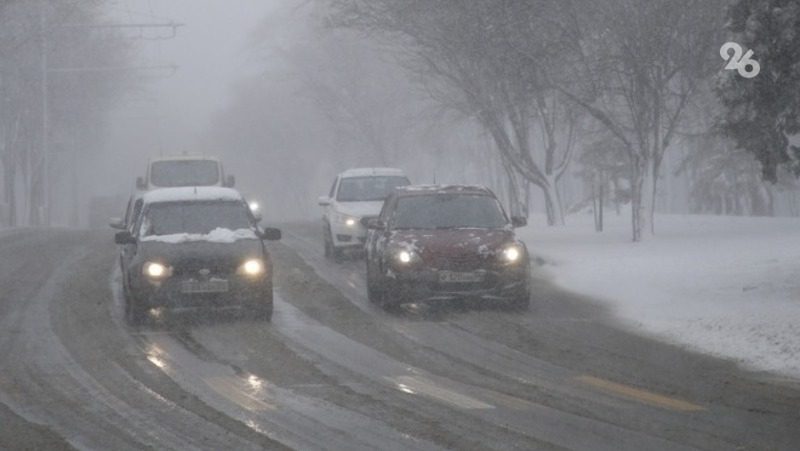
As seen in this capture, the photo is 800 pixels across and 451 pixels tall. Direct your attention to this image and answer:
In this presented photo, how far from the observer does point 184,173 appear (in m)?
33.4

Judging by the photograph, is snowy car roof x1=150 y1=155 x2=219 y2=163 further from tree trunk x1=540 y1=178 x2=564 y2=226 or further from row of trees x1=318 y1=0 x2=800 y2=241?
tree trunk x1=540 y1=178 x2=564 y2=226

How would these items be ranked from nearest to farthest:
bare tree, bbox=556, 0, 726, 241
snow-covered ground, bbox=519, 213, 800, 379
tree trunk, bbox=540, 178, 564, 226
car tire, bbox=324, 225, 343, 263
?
1. snow-covered ground, bbox=519, 213, 800, 379
2. bare tree, bbox=556, 0, 726, 241
3. car tire, bbox=324, 225, 343, 263
4. tree trunk, bbox=540, 178, 564, 226

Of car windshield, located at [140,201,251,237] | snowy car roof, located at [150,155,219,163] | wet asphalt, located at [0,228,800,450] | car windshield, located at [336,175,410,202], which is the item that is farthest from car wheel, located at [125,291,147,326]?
snowy car roof, located at [150,155,219,163]

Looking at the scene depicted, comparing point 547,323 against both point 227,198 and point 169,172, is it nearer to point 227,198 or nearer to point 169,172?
point 227,198

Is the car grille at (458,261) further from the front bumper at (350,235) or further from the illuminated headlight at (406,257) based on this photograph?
the front bumper at (350,235)

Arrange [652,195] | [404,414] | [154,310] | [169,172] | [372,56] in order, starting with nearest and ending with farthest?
[404,414]
[154,310]
[652,195]
[169,172]
[372,56]

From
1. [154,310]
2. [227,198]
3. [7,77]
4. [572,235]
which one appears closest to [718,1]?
[572,235]

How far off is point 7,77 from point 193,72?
462 ft

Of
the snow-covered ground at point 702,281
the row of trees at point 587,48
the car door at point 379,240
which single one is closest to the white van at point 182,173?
the row of trees at point 587,48

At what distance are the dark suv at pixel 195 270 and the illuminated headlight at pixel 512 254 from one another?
3.04 m

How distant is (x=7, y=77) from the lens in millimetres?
59719

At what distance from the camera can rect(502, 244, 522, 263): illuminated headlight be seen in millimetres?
18672

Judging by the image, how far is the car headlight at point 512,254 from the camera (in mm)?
18672

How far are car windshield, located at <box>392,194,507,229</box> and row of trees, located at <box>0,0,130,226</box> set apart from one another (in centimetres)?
3062
